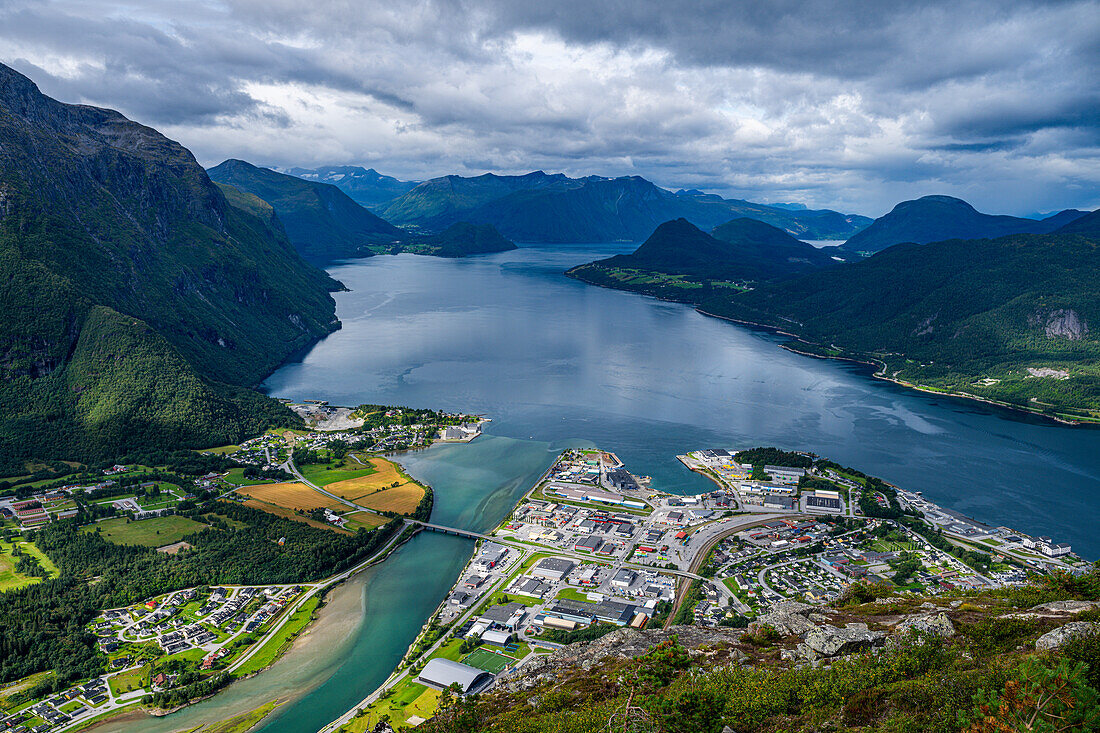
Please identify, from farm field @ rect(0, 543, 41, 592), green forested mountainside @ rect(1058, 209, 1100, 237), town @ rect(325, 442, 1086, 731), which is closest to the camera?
town @ rect(325, 442, 1086, 731)

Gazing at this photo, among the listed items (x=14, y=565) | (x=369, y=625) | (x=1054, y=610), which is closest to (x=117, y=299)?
(x=14, y=565)

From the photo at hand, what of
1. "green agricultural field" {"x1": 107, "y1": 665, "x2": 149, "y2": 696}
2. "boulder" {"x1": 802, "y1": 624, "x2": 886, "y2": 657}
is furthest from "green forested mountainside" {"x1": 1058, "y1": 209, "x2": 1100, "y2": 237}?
"green agricultural field" {"x1": 107, "y1": 665, "x2": 149, "y2": 696}

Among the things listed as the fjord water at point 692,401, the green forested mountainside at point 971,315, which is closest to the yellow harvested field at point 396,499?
the fjord water at point 692,401

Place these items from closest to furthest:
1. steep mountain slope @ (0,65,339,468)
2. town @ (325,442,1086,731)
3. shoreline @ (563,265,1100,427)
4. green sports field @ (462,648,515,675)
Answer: green sports field @ (462,648,515,675) → town @ (325,442,1086,731) → steep mountain slope @ (0,65,339,468) → shoreline @ (563,265,1100,427)

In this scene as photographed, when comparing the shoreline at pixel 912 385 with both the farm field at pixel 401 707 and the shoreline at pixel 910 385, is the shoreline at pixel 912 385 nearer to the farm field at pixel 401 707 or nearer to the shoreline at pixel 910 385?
the shoreline at pixel 910 385

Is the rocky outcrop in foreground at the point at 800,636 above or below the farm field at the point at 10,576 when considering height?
above

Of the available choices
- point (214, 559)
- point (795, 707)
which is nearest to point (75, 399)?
point (214, 559)

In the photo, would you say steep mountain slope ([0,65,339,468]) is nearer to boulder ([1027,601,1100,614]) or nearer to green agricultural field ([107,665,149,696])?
green agricultural field ([107,665,149,696])
